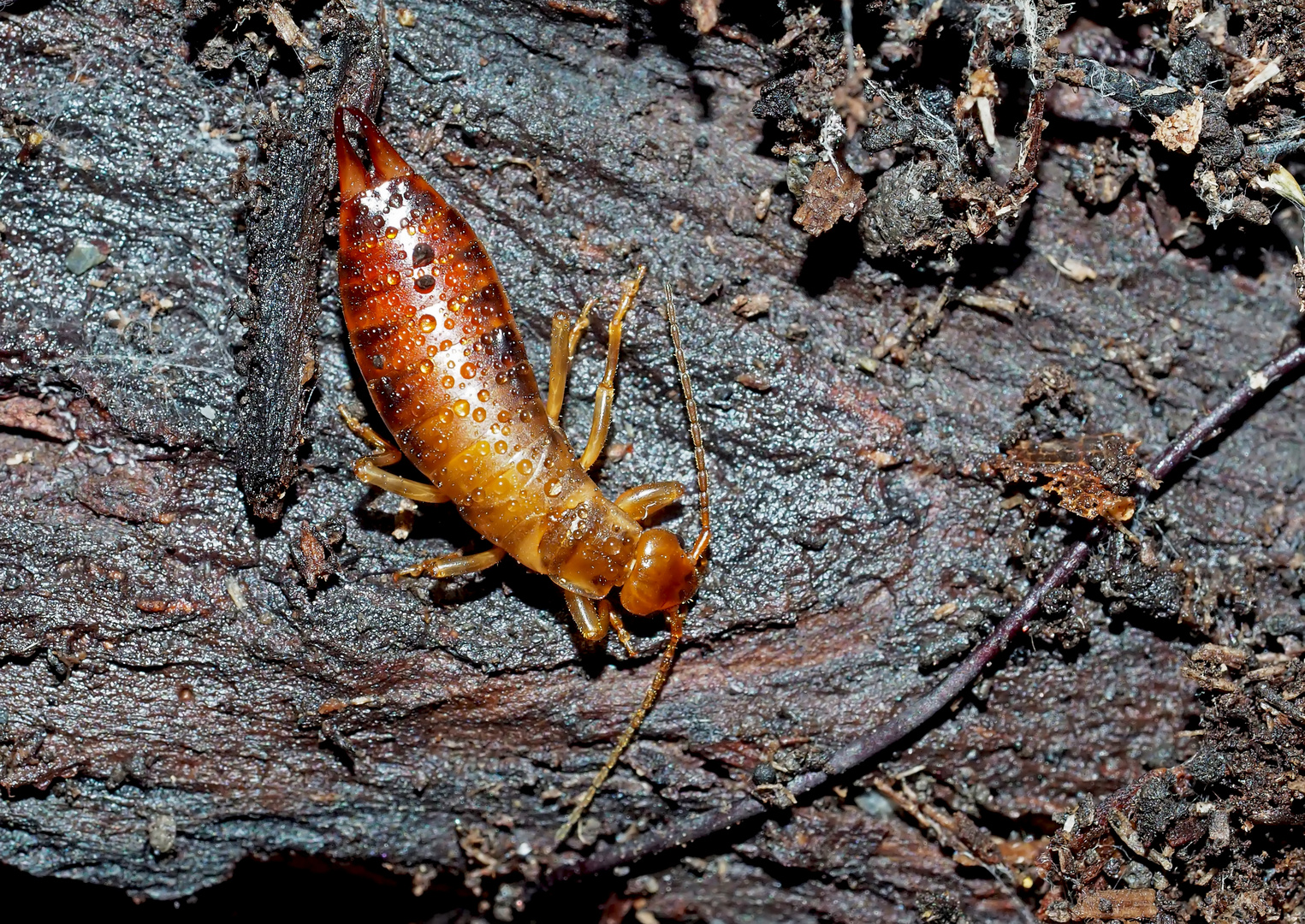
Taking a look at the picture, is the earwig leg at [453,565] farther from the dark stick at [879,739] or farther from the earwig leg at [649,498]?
the dark stick at [879,739]

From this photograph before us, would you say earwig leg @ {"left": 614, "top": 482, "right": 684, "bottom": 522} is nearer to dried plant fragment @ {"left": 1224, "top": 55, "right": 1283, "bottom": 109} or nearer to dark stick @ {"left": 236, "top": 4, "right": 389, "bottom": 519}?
dark stick @ {"left": 236, "top": 4, "right": 389, "bottom": 519}

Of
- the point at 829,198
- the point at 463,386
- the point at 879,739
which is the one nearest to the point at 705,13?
the point at 829,198

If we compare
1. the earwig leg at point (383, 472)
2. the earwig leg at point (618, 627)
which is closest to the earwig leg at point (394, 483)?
the earwig leg at point (383, 472)

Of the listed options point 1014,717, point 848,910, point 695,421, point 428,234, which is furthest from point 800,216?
point 848,910

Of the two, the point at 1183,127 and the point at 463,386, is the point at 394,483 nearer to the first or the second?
the point at 463,386

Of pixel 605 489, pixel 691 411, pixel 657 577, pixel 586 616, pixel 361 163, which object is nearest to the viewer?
pixel 361 163

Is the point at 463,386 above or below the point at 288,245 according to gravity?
below
